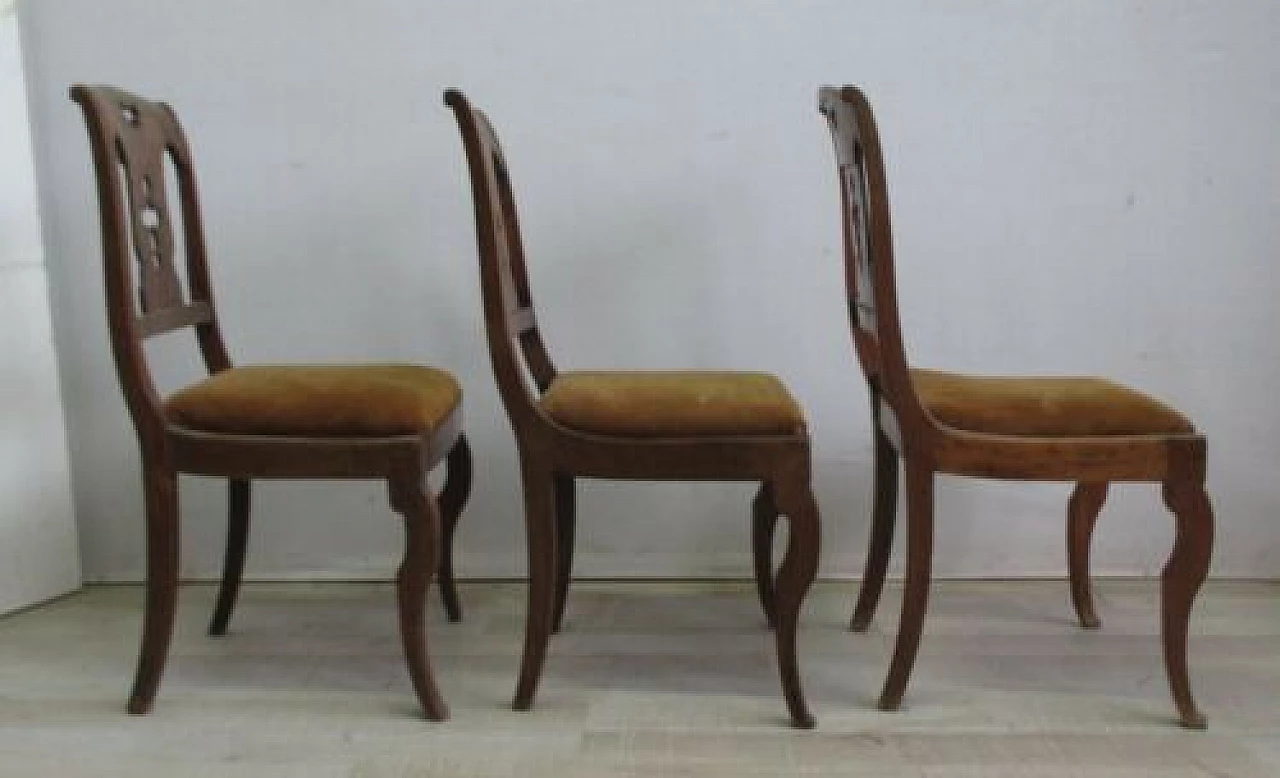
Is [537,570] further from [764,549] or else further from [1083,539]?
[1083,539]

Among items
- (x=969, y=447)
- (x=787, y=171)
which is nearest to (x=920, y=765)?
(x=969, y=447)

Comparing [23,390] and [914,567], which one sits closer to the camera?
[914,567]

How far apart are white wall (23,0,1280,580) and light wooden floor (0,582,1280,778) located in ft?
0.83

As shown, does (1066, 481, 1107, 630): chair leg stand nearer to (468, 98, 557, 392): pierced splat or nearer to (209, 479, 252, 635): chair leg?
(468, 98, 557, 392): pierced splat

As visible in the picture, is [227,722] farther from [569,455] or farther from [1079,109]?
[1079,109]

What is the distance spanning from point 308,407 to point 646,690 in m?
0.74

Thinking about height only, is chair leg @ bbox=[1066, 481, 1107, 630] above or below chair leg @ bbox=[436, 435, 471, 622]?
below

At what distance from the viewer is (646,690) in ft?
6.20

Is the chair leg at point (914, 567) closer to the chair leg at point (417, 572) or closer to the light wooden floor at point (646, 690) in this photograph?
the light wooden floor at point (646, 690)

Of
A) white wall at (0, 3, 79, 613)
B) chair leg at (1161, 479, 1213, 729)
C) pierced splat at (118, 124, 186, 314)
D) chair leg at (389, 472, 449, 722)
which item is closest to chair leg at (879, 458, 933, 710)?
chair leg at (1161, 479, 1213, 729)

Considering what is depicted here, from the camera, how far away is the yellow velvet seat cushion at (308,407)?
170 cm

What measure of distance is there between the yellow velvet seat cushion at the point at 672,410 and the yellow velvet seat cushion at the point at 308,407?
0.71 ft

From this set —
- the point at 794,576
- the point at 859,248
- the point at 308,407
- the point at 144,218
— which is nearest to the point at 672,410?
the point at 794,576

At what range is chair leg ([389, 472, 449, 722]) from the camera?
1.70 m
